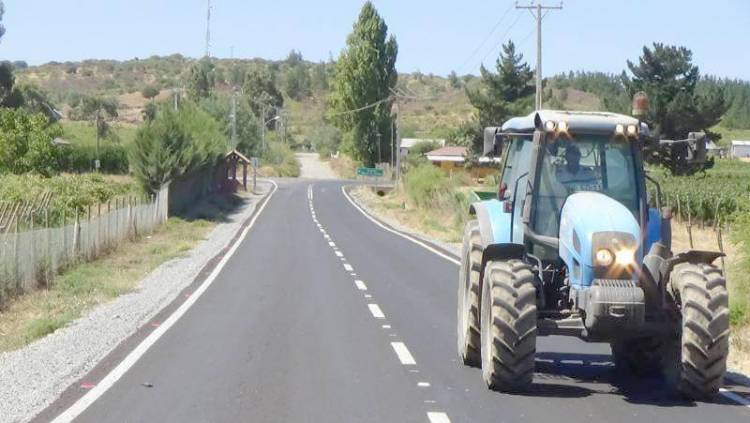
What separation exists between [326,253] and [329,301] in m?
13.8

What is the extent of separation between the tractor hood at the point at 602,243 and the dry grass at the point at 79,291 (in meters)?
8.48

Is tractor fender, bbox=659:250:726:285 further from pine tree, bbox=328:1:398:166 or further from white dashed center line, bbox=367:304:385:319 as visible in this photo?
pine tree, bbox=328:1:398:166

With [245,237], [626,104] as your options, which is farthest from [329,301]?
[626,104]

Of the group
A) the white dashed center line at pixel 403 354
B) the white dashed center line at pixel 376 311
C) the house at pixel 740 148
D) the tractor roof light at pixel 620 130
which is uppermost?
the house at pixel 740 148

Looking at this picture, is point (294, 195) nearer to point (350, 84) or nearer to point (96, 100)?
point (350, 84)

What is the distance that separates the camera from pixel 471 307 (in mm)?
11531

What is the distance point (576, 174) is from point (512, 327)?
203 centimetres

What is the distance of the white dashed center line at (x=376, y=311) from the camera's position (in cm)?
1652

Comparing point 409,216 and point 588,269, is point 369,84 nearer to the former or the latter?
point 409,216

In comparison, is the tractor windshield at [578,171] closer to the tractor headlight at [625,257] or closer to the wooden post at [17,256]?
the tractor headlight at [625,257]

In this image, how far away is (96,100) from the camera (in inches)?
5763

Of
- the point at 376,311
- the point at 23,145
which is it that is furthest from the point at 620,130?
the point at 23,145

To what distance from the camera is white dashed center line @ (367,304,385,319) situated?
16.5 metres

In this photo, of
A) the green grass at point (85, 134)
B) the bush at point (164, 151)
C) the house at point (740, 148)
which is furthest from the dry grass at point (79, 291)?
the house at point (740, 148)
